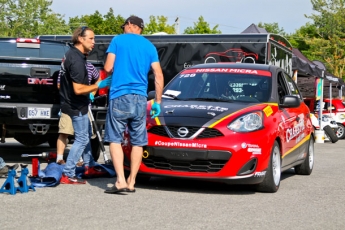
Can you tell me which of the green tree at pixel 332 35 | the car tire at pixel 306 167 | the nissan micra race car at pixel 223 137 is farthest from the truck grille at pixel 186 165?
the green tree at pixel 332 35

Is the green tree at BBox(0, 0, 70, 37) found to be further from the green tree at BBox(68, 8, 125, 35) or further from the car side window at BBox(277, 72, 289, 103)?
the car side window at BBox(277, 72, 289, 103)

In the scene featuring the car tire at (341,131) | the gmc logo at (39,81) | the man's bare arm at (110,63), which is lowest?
the car tire at (341,131)

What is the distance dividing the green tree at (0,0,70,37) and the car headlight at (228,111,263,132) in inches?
1536

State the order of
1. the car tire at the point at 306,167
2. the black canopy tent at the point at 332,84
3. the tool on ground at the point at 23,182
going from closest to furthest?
the tool on ground at the point at 23,182, the car tire at the point at 306,167, the black canopy tent at the point at 332,84

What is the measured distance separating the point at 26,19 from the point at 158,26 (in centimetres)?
1963

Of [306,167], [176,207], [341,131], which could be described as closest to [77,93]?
[176,207]

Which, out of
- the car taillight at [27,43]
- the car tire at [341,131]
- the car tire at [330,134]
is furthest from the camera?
the car tire at [341,131]

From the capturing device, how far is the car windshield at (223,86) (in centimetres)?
943

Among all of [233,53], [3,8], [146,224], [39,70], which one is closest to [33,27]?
[3,8]

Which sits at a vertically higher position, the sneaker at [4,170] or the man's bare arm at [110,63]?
the man's bare arm at [110,63]

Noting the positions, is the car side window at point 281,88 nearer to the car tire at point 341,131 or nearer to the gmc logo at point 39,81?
the gmc logo at point 39,81

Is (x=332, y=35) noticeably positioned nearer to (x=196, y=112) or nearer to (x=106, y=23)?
(x=106, y=23)

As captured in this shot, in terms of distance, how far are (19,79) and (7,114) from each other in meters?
0.52

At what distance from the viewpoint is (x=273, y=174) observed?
28.3 ft
